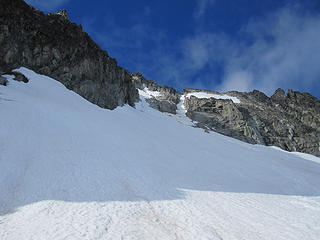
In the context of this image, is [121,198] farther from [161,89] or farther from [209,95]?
[209,95]

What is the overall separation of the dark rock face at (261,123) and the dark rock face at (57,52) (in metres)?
29.7

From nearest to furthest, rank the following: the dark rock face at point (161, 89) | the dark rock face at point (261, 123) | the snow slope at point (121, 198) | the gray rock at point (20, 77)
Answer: the snow slope at point (121, 198), the gray rock at point (20, 77), the dark rock face at point (261, 123), the dark rock face at point (161, 89)

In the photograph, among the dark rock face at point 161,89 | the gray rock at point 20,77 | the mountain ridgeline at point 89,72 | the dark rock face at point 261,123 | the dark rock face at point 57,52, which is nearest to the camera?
the gray rock at point 20,77

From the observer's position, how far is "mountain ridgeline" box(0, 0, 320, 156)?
24.9 meters

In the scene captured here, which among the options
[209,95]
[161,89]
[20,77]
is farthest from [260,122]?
[20,77]

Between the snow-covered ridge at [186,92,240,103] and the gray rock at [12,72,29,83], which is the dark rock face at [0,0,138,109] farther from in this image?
the snow-covered ridge at [186,92,240,103]

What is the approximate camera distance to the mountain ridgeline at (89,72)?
2491cm

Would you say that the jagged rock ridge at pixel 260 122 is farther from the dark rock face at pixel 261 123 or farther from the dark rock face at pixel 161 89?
the dark rock face at pixel 161 89

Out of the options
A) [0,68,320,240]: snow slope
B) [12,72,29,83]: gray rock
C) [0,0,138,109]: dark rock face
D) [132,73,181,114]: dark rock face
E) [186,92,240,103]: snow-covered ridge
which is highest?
[186,92,240,103]: snow-covered ridge

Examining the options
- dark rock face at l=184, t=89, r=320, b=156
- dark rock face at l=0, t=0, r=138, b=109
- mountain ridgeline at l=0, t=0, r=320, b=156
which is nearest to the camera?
dark rock face at l=0, t=0, r=138, b=109

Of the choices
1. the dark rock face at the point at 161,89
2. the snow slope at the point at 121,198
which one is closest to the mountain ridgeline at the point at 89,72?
the dark rock face at the point at 161,89

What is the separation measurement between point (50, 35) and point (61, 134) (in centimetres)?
2723

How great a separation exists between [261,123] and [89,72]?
55.1 meters

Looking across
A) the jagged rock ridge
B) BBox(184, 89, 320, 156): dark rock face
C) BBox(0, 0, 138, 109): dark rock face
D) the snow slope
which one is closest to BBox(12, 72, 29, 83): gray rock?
BBox(0, 0, 138, 109): dark rock face
